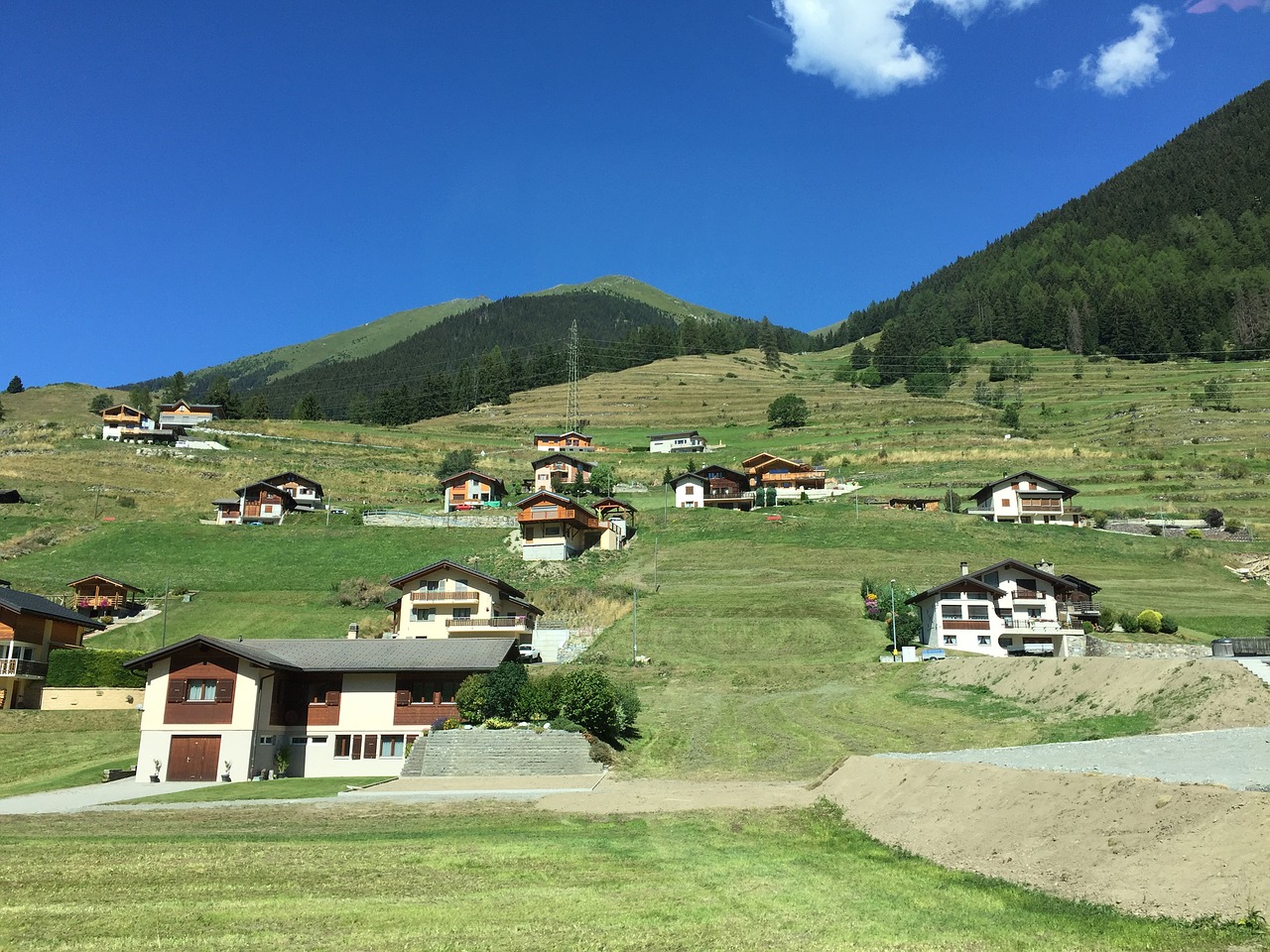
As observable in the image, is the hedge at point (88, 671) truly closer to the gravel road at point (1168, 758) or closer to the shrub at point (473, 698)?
the shrub at point (473, 698)

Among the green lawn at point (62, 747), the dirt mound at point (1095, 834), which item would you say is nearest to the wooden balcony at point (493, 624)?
the green lawn at point (62, 747)

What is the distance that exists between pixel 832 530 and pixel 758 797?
63394mm

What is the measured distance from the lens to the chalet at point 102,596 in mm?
62625

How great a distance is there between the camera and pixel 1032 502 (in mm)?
94500

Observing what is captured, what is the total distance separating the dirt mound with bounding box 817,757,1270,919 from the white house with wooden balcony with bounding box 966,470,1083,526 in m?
80.7

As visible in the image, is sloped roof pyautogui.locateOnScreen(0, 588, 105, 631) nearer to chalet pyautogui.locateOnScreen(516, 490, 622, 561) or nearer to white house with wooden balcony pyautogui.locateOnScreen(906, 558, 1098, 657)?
chalet pyautogui.locateOnScreen(516, 490, 622, 561)

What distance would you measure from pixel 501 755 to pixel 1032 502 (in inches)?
3122

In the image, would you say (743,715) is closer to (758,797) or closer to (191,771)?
(758,797)

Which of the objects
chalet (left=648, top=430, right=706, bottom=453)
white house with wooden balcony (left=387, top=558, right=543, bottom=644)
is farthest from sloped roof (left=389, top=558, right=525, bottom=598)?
chalet (left=648, top=430, right=706, bottom=453)

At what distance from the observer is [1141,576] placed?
70.0 meters

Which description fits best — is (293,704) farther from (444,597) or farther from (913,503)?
(913,503)

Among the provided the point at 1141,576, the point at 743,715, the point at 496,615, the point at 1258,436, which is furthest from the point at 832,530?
the point at 1258,436

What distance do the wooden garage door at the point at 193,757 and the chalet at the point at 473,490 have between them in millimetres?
66461

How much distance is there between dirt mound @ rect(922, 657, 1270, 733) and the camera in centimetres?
2971
